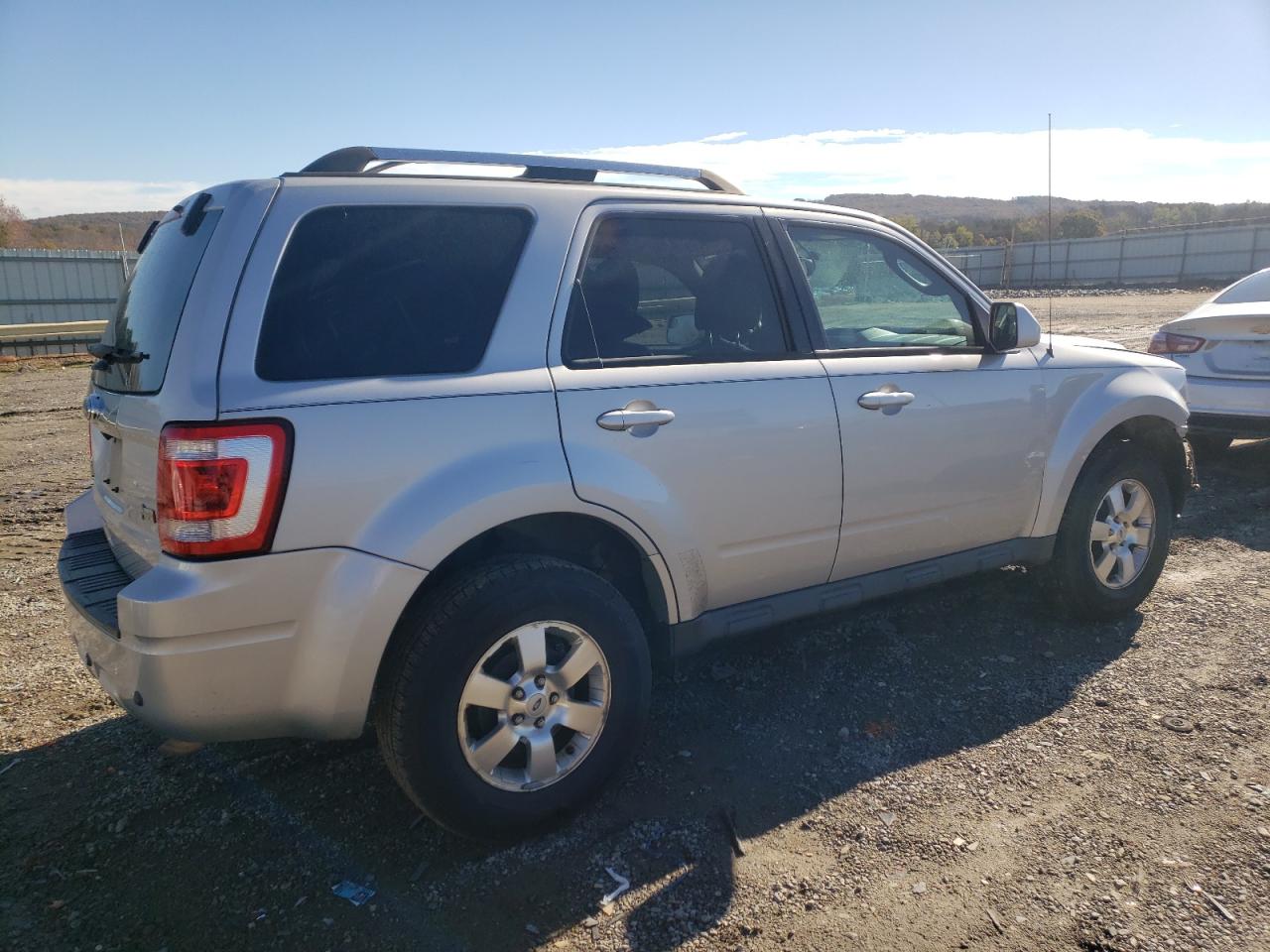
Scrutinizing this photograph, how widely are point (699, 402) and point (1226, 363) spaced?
5.97 meters

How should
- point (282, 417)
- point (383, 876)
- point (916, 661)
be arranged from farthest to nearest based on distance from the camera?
point (916, 661) < point (383, 876) < point (282, 417)

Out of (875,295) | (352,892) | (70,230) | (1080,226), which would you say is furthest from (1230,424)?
(70,230)

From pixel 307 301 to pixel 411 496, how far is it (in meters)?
0.63

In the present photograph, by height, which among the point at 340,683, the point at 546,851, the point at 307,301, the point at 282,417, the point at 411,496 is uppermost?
the point at 307,301

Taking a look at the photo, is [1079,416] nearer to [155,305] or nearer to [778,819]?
[778,819]

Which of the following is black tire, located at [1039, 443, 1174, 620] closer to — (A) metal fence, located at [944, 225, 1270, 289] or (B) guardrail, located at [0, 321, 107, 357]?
(B) guardrail, located at [0, 321, 107, 357]

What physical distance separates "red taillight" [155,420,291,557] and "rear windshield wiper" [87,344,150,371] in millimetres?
485

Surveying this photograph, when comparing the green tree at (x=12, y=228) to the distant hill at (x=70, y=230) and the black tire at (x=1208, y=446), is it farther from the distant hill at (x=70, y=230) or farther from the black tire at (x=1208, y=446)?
the black tire at (x=1208, y=446)

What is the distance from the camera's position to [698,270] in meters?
3.47

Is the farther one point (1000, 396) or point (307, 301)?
point (1000, 396)

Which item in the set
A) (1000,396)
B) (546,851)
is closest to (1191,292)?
(1000,396)

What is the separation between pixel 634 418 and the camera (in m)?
3.02

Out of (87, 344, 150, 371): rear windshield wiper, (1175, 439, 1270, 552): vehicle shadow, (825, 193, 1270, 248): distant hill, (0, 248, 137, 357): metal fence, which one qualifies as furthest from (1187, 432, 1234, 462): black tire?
(0, 248, 137, 357): metal fence

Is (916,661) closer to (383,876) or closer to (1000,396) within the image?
(1000,396)
